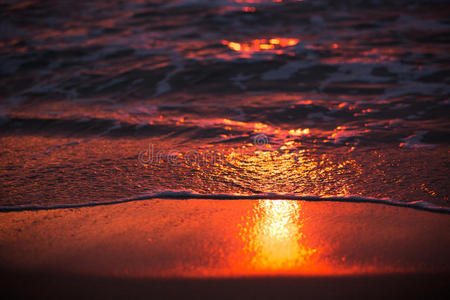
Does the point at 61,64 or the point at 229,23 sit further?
the point at 229,23

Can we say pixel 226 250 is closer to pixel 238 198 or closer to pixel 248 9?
pixel 238 198

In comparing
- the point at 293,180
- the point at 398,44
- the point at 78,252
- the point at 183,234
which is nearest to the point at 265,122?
the point at 293,180

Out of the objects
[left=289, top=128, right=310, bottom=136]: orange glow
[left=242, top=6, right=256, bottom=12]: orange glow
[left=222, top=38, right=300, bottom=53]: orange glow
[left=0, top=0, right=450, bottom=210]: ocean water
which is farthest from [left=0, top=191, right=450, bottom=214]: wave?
[left=242, top=6, right=256, bottom=12]: orange glow

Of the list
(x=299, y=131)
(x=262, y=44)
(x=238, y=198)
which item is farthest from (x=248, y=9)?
(x=238, y=198)

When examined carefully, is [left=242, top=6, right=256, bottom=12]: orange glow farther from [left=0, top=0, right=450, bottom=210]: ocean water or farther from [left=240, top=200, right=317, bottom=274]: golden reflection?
[left=240, top=200, right=317, bottom=274]: golden reflection

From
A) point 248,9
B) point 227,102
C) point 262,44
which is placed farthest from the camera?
→ point 248,9

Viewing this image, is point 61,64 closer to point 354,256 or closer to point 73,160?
point 73,160
